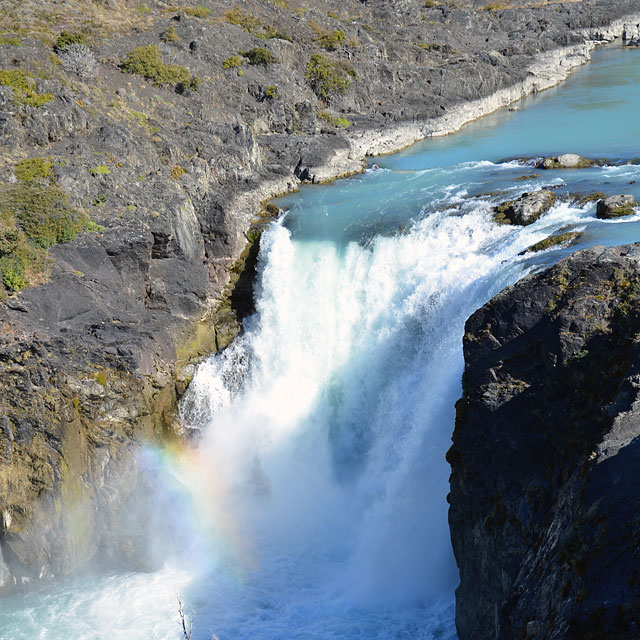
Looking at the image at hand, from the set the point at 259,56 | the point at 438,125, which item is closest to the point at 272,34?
the point at 259,56

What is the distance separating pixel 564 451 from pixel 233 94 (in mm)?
34604

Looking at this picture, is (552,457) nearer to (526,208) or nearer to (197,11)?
(526,208)

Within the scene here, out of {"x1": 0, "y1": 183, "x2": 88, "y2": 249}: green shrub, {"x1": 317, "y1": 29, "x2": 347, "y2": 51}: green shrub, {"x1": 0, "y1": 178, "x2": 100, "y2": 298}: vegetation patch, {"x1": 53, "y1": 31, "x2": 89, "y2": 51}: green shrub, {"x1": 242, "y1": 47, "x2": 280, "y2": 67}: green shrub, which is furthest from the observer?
{"x1": 317, "y1": 29, "x2": 347, "y2": 51}: green shrub

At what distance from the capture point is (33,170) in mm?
23531

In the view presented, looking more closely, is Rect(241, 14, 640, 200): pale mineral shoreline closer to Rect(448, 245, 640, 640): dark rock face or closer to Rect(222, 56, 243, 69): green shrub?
Rect(222, 56, 243, 69): green shrub

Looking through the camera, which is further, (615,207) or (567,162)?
(567,162)

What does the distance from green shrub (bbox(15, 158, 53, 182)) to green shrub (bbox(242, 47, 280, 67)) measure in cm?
2303

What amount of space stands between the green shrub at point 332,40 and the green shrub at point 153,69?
45.6ft

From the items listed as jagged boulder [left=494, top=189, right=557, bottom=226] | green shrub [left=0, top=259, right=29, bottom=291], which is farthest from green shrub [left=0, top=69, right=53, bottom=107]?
jagged boulder [left=494, top=189, right=557, bottom=226]

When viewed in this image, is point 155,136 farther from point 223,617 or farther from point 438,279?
point 223,617

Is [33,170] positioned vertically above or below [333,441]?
above

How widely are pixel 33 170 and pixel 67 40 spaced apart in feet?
57.3

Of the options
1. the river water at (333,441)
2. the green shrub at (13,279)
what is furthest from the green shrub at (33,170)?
the river water at (333,441)

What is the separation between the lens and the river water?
51.1ft
